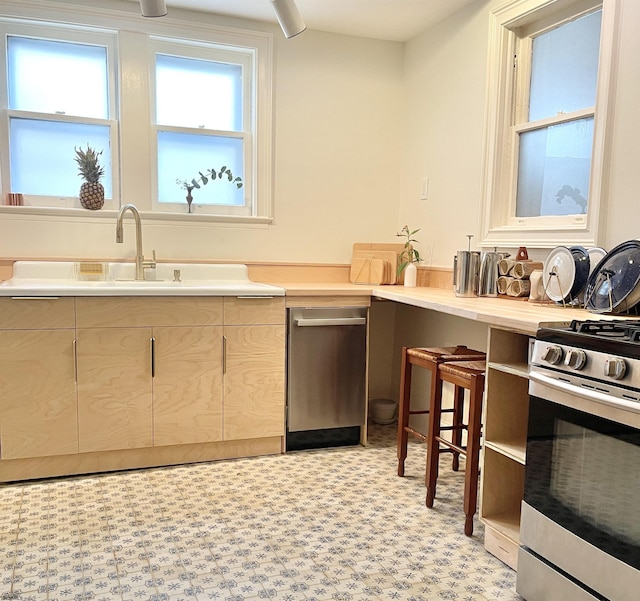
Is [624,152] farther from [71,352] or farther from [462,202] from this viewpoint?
[71,352]

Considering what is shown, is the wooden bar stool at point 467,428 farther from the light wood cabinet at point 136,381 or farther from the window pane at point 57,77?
the window pane at point 57,77

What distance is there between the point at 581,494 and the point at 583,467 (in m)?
0.07

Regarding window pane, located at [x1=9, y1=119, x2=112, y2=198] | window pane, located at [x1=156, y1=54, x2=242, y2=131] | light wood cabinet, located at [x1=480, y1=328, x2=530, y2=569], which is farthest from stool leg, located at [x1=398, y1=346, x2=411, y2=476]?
window pane, located at [x1=9, y1=119, x2=112, y2=198]

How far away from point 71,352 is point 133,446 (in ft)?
1.72

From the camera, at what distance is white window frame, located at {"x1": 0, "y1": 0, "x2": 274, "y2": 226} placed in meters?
3.03

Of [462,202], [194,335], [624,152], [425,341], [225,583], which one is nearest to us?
[225,583]

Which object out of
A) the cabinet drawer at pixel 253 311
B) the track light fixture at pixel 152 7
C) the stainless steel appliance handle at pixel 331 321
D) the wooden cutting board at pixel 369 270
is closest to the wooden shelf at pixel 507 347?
the stainless steel appliance handle at pixel 331 321

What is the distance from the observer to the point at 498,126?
113 inches

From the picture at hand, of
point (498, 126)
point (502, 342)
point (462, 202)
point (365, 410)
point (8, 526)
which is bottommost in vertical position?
point (8, 526)

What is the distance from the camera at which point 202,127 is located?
133 inches

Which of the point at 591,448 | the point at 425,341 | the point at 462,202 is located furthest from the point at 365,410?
the point at 591,448

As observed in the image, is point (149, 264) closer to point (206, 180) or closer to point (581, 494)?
point (206, 180)

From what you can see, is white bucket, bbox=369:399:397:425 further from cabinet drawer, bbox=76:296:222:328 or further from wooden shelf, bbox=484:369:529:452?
wooden shelf, bbox=484:369:529:452

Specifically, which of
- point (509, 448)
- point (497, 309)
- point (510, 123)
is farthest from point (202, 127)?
point (509, 448)
